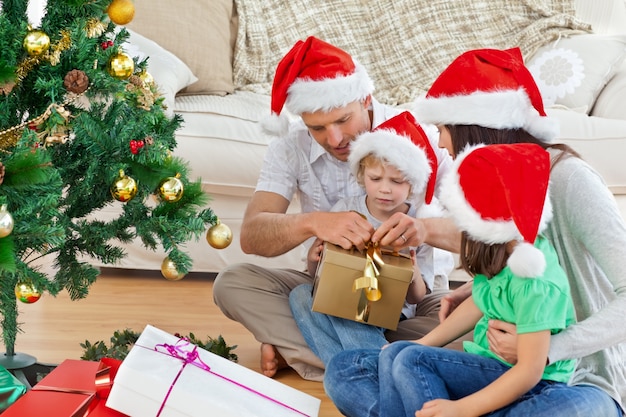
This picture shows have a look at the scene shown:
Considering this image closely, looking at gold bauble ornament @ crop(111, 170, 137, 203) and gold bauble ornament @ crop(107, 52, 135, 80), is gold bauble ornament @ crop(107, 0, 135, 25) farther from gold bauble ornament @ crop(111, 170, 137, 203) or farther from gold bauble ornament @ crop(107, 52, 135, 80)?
→ gold bauble ornament @ crop(111, 170, 137, 203)

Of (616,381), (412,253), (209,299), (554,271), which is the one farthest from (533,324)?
(209,299)

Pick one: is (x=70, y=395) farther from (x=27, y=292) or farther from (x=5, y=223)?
(x=5, y=223)

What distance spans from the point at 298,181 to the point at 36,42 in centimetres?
86

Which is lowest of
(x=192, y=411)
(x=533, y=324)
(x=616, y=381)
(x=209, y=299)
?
(x=209, y=299)

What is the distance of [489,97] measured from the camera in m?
1.65

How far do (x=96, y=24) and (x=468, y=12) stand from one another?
2.24 meters

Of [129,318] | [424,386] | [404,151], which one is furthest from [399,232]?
[129,318]

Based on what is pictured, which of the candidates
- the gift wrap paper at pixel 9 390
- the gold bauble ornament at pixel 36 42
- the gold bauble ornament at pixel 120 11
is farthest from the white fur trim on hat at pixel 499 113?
the gift wrap paper at pixel 9 390

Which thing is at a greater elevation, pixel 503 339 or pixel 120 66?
pixel 120 66

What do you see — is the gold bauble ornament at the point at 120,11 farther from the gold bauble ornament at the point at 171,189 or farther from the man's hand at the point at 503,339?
the man's hand at the point at 503,339

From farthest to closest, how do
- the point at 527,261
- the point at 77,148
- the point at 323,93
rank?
1. the point at 323,93
2. the point at 77,148
3. the point at 527,261

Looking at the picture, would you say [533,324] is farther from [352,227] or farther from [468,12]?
[468,12]

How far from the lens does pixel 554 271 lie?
148 centimetres

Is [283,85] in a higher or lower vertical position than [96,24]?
lower
